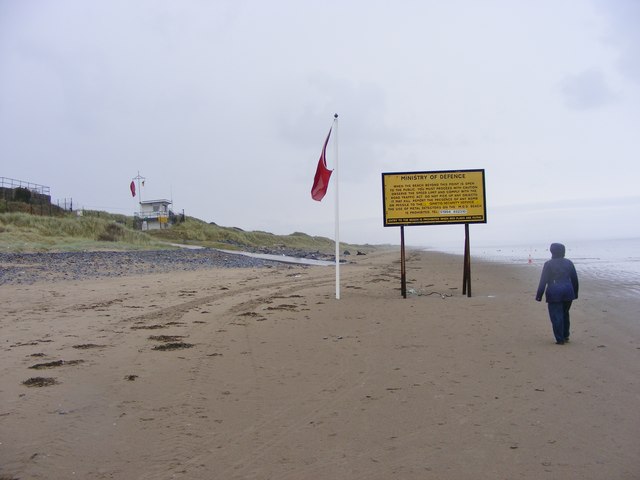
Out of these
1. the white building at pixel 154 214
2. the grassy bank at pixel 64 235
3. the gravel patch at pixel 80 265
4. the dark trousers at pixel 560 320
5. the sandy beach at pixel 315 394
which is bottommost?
the sandy beach at pixel 315 394

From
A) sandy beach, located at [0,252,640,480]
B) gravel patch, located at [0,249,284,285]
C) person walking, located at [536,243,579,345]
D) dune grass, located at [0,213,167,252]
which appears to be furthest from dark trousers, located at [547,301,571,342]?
dune grass, located at [0,213,167,252]

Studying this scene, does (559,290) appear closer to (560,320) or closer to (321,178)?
(560,320)

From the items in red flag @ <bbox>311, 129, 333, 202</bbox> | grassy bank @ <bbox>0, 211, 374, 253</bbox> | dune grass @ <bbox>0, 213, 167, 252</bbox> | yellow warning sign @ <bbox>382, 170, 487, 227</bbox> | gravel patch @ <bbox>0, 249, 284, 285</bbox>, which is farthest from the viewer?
grassy bank @ <bbox>0, 211, 374, 253</bbox>

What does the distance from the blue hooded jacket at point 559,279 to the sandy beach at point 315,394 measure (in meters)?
0.79

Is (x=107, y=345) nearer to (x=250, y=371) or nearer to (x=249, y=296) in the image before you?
(x=250, y=371)

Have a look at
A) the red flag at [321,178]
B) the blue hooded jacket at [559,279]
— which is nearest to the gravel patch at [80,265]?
the red flag at [321,178]

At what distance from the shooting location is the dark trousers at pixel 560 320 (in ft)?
25.6

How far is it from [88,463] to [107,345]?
13.7 feet

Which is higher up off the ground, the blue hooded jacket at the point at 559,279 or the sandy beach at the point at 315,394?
the blue hooded jacket at the point at 559,279

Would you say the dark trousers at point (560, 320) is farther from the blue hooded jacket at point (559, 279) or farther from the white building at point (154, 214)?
the white building at point (154, 214)

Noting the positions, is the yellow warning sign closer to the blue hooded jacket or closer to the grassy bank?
the blue hooded jacket

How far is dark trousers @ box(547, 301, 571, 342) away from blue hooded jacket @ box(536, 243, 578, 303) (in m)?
0.10

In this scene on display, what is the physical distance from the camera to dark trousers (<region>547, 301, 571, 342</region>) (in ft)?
25.6

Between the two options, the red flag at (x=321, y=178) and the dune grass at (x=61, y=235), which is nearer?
the red flag at (x=321, y=178)
